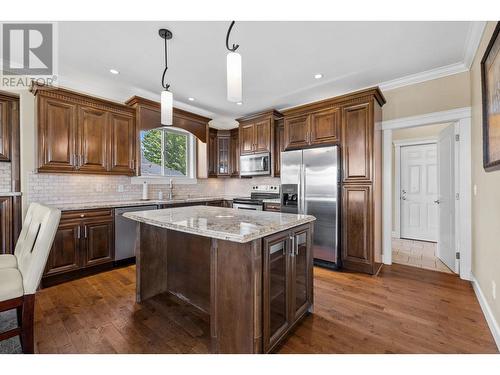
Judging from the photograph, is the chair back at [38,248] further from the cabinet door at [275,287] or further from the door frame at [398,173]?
the door frame at [398,173]

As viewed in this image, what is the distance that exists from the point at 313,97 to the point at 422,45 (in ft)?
5.60

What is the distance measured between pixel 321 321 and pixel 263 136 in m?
3.17

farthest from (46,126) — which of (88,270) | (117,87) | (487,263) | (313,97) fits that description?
(487,263)

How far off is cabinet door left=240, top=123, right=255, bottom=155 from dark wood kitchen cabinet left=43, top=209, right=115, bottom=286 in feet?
8.40

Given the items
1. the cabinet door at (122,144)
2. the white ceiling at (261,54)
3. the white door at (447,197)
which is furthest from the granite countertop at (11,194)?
the white door at (447,197)

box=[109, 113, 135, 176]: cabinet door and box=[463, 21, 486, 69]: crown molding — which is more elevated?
box=[463, 21, 486, 69]: crown molding

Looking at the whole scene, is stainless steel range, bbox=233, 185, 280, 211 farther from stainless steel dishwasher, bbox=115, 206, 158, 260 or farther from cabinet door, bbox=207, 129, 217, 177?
stainless steel dishwasher, bbox=115, 206, 158, 260

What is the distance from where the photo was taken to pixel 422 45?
8.05ft

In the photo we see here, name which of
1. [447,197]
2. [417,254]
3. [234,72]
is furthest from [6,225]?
[417,254]

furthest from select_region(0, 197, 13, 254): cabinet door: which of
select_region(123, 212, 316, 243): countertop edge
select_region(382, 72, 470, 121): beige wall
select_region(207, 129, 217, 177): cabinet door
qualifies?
select_region(382, 72, 470, 121): beige wall

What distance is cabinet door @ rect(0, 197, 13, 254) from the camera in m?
2.72

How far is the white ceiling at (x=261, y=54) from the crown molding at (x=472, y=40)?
29mm

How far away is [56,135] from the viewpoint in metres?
2.93

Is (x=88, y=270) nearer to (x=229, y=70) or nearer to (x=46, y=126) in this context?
(x=46, y=126)
